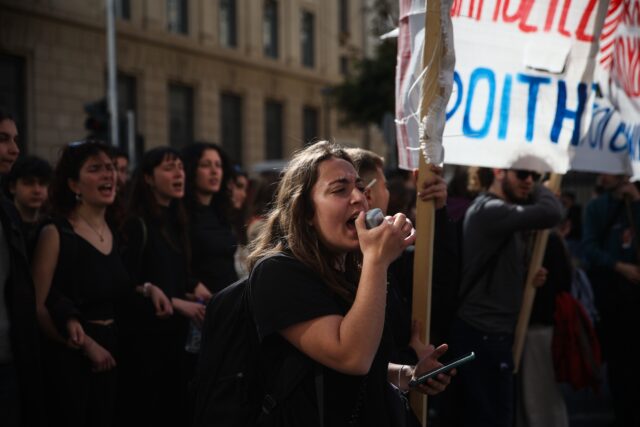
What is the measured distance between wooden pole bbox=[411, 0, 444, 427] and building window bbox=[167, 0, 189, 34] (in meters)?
23.1

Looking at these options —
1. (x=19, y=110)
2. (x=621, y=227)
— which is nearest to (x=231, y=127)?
(x=19, y=110)

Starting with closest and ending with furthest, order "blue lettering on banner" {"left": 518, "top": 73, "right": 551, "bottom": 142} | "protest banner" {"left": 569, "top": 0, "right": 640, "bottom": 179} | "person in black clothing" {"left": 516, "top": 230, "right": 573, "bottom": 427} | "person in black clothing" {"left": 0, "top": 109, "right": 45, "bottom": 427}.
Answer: "person in black clothing" {"left": 0, "top": 109, "right": 45, "bottom": 427} < "blue lettering on banner" {"left": 518, "top": 73, "right": 551, "bottom": 142} < "protest banner" {"left": 569, "top": 0, "right": 640, "bottom": 179} < "person in black clothing" {"left": 516, "top": 230, "right": 573, "bottom": 427}

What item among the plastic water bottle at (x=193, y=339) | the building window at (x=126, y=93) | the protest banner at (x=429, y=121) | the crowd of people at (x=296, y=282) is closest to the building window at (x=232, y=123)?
the building window at (x=126, y=93)

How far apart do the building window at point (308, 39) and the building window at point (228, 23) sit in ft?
13.8

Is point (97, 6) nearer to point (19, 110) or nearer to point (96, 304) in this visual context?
point (19, 110)

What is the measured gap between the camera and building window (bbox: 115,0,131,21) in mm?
22797

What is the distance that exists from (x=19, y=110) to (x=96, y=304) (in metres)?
17.5

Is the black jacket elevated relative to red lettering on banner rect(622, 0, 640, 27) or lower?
lower

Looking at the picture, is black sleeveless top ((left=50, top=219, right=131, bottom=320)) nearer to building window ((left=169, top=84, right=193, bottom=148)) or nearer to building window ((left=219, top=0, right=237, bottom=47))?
building window ((left=169, top=84, right=193, bottom=148))

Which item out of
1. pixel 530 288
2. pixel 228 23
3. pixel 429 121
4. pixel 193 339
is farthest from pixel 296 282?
pixel 228 23

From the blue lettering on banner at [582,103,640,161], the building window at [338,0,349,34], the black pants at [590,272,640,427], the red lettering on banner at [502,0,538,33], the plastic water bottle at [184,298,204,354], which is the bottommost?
the black pants at [590,272,640,427]

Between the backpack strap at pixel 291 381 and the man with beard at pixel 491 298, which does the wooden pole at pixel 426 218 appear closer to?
the backpack strap at pixel 291 381

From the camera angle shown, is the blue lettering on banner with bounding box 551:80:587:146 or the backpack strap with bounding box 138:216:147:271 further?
the backpack strap with bounding box 138:216:147:271

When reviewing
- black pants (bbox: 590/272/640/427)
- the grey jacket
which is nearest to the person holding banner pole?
black pants (bbox: 590/272/640/427)
